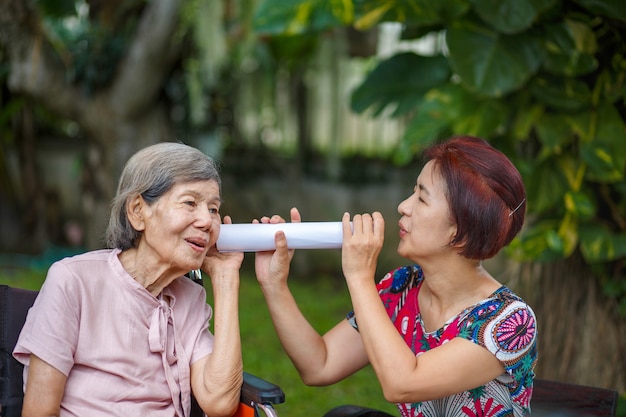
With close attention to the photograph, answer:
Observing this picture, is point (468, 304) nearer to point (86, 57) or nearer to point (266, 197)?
point (86, 57)

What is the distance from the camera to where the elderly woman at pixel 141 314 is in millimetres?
2047

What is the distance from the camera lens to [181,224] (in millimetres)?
2098

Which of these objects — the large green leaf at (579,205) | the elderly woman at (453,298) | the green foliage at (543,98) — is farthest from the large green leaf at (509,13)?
the elderly woman at (453,298)

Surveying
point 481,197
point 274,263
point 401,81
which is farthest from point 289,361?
point 481,197

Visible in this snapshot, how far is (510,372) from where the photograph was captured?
206cm

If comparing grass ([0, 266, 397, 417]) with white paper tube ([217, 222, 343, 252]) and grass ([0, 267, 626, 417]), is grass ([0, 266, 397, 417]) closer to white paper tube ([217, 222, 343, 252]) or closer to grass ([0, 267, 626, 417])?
grass ([0, 267, 626, 417])

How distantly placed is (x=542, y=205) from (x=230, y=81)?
4.47 m

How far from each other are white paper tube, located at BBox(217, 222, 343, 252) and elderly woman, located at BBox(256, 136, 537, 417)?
0.03 m

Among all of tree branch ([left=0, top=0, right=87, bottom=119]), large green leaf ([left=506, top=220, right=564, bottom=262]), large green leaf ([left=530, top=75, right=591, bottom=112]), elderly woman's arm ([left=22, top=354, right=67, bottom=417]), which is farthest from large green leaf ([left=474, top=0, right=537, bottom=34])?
tree branch ([left=0, top=0, right=87, bottom=119])

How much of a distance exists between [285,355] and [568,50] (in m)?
2.83

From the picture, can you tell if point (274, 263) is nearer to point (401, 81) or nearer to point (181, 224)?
point (181, 224)

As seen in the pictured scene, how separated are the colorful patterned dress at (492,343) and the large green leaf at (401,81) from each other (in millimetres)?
1527

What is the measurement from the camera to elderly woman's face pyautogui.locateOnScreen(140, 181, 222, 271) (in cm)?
211

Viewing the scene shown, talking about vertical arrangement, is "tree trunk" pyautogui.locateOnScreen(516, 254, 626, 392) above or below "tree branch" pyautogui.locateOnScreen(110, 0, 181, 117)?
below
